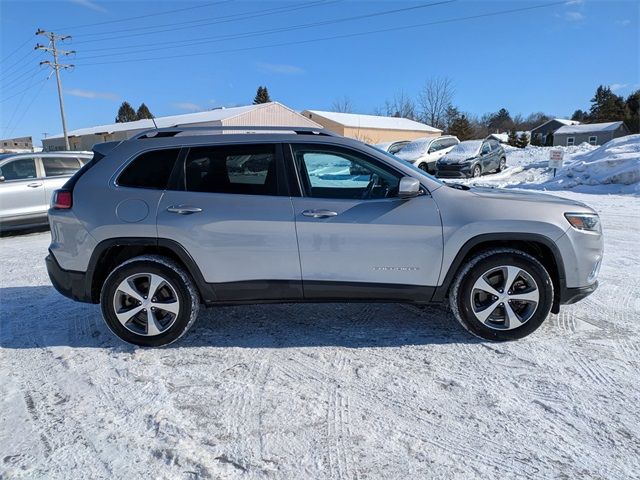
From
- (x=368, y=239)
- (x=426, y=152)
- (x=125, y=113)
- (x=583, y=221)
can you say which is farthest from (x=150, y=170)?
(x=125, y=113)

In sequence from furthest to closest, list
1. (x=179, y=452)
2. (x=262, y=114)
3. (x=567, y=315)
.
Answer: (x=262, y=114)
(x=567, y=315)
(x=179, y=452)

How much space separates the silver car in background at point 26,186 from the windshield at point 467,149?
587 inches

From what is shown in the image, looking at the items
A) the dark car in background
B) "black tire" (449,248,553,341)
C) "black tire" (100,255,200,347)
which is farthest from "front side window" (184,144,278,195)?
the dark car in background

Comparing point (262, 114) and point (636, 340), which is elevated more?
point (262, 114)

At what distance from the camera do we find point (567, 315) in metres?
4.10

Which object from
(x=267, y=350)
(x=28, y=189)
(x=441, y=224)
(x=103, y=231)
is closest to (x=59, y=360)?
(x=103, y=231)

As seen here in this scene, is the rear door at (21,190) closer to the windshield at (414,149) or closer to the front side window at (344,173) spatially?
the front side window at (344,173)

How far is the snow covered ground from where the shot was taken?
7.55ft

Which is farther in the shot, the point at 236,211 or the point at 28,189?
the point at 28,189

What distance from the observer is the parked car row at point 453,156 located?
17.8 meters

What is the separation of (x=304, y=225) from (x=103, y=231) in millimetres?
1668

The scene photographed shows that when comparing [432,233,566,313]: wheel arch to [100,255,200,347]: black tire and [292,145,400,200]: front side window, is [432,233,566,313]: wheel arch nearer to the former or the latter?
[292,145,400,200]: front side window

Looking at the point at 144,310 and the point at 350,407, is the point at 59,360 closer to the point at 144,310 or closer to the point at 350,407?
the point at 144,310

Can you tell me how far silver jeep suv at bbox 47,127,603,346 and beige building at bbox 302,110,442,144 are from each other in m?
43.6
